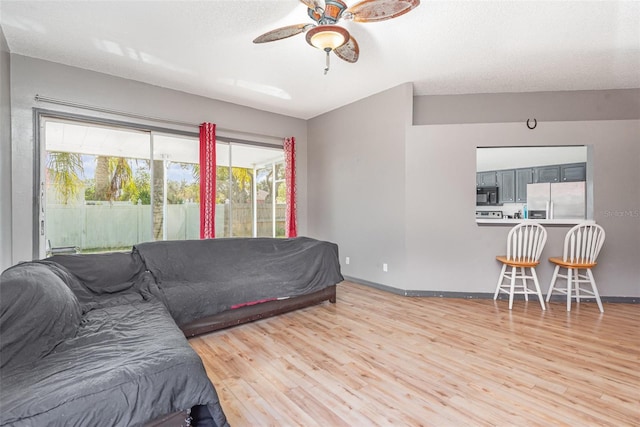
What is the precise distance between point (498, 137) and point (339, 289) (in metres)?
3.08

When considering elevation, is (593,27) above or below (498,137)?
above

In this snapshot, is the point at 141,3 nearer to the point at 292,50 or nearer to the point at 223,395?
the point at 292,50

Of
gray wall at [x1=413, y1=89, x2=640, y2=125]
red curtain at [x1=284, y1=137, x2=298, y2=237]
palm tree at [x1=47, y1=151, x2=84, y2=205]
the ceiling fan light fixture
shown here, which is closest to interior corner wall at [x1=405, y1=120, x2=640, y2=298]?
gray wall at [x1=413, y1=89, x2=640, y2=125]

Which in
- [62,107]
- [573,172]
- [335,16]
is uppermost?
[335,16]

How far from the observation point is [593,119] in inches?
162

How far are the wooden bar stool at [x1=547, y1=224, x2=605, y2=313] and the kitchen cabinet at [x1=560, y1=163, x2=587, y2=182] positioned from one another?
3.05 meters

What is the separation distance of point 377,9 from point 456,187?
2706 mm

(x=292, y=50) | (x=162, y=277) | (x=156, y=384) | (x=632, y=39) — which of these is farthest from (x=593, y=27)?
(x=162, y=277)

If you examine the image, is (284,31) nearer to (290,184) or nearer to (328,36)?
(328,36)

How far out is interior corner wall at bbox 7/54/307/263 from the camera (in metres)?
3.16

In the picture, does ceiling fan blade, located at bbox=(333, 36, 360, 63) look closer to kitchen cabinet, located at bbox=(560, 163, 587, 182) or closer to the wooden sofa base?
the wooden sofa base

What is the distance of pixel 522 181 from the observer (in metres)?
6.72

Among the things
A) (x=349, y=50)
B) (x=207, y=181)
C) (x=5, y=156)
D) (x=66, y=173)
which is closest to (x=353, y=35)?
(x=349, y=50)

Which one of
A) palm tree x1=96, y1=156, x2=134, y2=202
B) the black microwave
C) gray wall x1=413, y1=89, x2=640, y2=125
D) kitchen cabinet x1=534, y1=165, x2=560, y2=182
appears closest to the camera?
palm tree x1=96, y1=156, x2=134, y2=202
